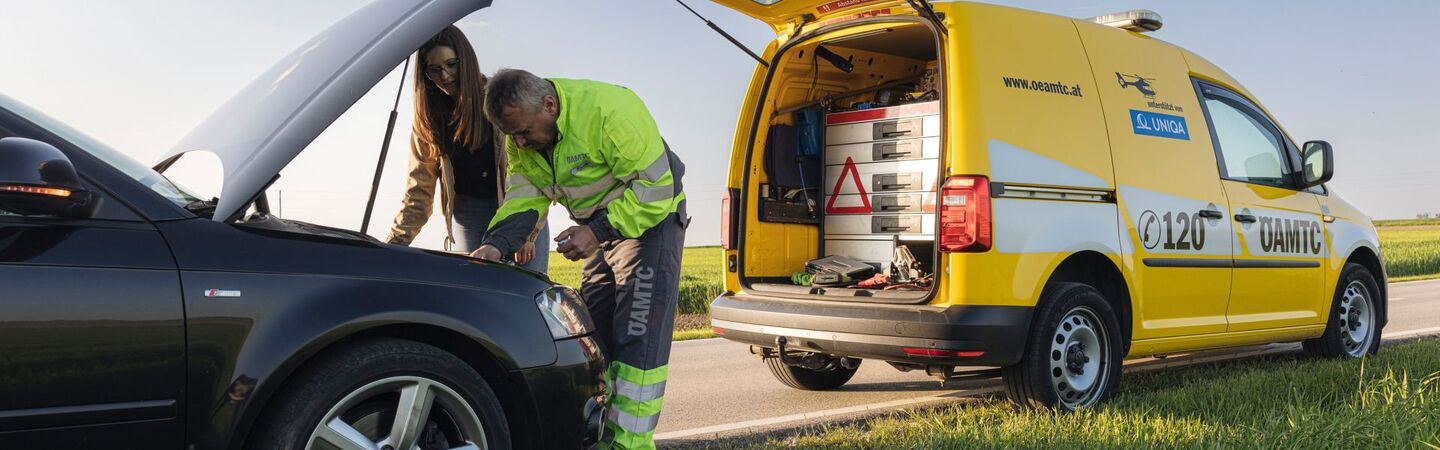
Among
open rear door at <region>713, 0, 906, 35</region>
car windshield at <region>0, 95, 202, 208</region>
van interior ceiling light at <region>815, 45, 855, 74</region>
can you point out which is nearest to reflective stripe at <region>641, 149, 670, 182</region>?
car windshield at <region>0, 95, 202, 208</region>

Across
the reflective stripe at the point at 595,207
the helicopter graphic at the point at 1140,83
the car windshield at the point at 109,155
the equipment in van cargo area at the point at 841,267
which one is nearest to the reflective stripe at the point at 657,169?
the reflective stripe at the point at 595,207

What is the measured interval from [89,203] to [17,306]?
0.96ft

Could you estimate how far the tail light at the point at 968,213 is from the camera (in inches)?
202

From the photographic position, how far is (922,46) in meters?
6.46

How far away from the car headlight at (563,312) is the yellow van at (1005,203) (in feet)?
6.27

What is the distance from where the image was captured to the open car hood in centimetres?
329

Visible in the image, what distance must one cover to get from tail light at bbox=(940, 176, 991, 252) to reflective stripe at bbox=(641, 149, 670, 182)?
1.59 metres

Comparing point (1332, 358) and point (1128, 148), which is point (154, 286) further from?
point (1332, 358)

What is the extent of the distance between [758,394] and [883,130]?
66.4 inches

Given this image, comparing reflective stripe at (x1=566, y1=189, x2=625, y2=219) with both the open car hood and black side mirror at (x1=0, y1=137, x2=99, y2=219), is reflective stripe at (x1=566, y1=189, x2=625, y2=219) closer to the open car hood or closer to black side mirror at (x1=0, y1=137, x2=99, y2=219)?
the open car hood

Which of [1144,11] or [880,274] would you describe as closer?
[880,274]

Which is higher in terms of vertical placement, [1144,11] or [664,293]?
[1144,11]

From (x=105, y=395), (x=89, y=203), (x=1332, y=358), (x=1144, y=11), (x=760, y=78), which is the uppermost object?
(x=1144, y=11)

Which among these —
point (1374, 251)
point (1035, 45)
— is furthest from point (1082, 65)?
point (1374, 251)
